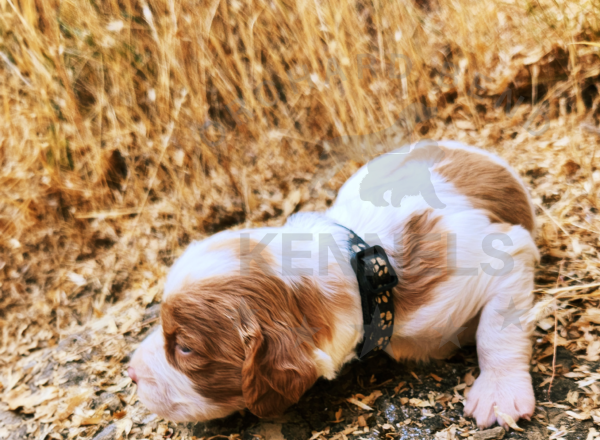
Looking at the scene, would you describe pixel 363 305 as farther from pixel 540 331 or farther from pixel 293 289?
pixel 540 331

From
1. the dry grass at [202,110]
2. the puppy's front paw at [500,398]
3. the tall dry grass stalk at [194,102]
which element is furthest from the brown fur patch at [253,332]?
the tall dry grass stalk at [194,102]

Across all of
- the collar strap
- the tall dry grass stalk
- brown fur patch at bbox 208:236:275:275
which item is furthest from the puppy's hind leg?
the tall dry grass stalk

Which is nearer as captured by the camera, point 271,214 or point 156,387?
point 156,387

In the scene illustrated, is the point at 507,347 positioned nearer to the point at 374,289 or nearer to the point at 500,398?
the point at 500,398

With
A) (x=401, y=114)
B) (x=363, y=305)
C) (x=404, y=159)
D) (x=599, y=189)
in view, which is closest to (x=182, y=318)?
(x=363, y=305)

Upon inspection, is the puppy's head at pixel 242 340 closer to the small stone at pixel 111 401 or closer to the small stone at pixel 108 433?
the small stone at pixel 108 433

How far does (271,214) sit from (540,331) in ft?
8.05

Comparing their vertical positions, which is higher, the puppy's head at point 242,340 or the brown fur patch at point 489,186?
the brown fur patch at point 489,186

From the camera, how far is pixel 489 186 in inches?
110

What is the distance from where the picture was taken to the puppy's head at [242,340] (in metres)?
2.18

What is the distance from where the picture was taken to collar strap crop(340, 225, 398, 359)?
2.33m

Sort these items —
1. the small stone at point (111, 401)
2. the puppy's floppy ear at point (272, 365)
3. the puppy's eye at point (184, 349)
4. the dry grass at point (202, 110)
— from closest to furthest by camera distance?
the puppy's floppy ear at point (272, 365) < the puppy's eye at point (184, 349) < the small stone at point (111, 401) < the dry grass at point (202, 110)

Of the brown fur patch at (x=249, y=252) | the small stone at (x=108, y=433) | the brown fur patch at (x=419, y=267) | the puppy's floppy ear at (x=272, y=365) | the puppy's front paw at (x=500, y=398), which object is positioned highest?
the brown fur patch at (x=249, y=252)

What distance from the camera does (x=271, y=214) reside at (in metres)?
4.39
